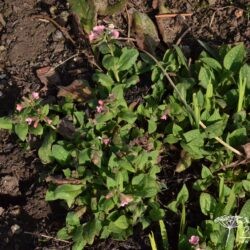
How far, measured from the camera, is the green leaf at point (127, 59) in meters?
3.16

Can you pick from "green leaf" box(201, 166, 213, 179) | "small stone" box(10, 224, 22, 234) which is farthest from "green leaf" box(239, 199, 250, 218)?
"small stone" box(10, 224, 22, 234)

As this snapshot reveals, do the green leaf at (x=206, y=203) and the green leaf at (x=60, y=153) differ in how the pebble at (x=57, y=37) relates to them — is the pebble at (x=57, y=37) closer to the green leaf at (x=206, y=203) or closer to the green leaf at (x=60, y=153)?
the green leaf at (x=60, y=153)

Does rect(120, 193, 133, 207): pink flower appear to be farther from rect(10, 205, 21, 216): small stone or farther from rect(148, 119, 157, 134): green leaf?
rect(10, 205, 21, 216): small stone

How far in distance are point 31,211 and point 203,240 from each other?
859 millimetres

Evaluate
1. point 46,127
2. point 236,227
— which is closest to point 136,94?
point 46,127

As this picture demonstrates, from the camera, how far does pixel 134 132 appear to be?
119 inches

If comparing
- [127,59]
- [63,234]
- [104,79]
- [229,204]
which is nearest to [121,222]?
[63,234]

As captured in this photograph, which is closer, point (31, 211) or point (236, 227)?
point (236, 227)

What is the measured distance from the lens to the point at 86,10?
11.3 feet

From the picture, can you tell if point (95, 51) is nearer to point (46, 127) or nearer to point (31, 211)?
point (46, 127)

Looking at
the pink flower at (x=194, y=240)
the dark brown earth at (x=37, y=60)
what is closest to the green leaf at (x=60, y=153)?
the dark brown earth at (x=37, y=60)

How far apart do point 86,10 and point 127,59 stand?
0.45 metres

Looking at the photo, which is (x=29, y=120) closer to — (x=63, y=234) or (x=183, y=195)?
(x=63, y=234)

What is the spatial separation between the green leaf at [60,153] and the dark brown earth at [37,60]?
0.14 metres
